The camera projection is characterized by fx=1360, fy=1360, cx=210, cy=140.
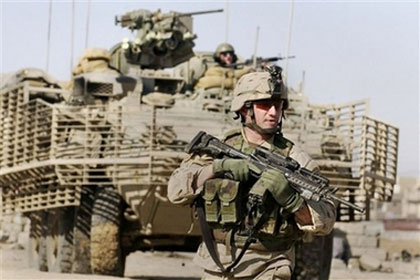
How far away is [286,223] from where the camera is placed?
632 cm

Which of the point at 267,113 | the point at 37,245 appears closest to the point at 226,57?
the point at 37,245

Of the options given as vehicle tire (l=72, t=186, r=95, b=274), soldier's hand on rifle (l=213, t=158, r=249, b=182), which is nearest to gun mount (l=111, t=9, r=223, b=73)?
vehicle tire (l=72, t=186, r=95, b=274)

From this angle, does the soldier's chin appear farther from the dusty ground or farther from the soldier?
the soldier

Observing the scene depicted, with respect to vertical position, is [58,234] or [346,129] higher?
[346,129]

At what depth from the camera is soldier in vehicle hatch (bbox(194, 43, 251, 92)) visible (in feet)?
55.7

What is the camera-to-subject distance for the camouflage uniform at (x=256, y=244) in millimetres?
6297

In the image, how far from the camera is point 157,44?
1855 cm

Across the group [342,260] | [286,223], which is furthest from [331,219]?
[342,260]

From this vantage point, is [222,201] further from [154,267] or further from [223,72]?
[154,267]

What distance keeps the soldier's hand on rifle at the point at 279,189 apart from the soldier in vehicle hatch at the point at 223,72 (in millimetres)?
10745

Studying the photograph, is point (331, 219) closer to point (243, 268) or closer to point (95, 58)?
point (243, 268)

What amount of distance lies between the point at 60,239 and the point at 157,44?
362cm

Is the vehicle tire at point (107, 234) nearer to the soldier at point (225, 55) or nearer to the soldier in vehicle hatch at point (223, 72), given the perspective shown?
the soldier in vehicle hatch at point (223, 72)

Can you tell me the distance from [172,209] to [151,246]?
1.22 meters
